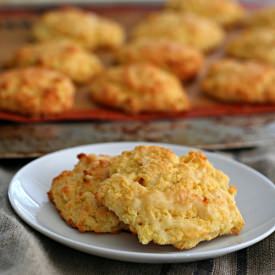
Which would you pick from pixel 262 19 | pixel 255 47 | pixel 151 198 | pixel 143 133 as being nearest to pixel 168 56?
pixel 255 47

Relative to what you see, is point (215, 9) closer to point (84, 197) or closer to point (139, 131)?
point (139, 131)

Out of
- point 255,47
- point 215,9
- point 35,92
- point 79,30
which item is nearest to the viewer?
point 35,92

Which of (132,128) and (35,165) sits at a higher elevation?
(35,165)

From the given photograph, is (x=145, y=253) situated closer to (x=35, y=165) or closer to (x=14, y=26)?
(x=35, y=165)

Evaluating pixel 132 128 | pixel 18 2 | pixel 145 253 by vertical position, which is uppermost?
pixel 145 253

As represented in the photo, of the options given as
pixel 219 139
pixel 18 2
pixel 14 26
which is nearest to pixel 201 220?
pixel 219 139
